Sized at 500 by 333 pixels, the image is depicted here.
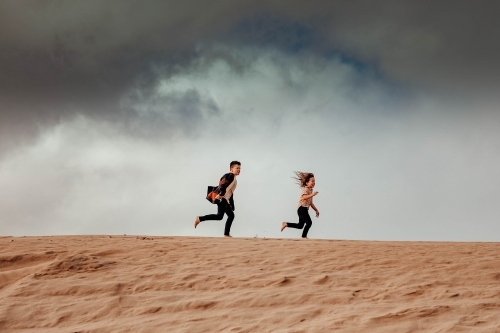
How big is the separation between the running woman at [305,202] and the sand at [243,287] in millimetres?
2660

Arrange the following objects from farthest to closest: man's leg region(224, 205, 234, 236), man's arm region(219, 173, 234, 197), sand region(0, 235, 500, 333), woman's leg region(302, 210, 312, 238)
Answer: woman's leg region(302, 210, 312, 238), man's leg region(224, 205, 234, 236), man's arm region(219, 173, 234, 197), sand region(0, 235, 500, 333)

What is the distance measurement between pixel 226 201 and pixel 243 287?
5.01 metres

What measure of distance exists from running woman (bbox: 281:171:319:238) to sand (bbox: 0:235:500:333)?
2660 mm

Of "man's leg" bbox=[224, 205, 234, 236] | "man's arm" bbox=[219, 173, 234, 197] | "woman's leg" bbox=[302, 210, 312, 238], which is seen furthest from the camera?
"woman's leg" bbox=[302, 210, 312, 238]

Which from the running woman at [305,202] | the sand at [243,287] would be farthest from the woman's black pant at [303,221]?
the sand at [243,287]

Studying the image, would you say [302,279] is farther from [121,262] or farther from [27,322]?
[27,322]


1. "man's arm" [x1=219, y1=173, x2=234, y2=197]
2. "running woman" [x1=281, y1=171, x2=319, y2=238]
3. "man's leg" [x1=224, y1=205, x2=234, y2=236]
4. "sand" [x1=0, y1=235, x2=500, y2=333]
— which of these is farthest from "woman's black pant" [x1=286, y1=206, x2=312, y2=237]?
"sand" [x1=0, y1=235, x2=500, y2=333]

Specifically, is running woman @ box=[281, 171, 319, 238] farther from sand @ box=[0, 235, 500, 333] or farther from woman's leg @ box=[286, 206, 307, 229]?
sand @ box=[0, 235, 500, 333]

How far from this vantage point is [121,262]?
835cm

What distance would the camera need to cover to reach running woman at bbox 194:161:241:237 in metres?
12.0

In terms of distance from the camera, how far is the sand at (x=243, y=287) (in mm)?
5801

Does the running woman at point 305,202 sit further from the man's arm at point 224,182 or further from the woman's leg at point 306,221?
the man's arm at point 224,182

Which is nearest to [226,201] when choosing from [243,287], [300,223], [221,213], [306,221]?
[221,213]

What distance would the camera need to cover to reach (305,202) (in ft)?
42.2
